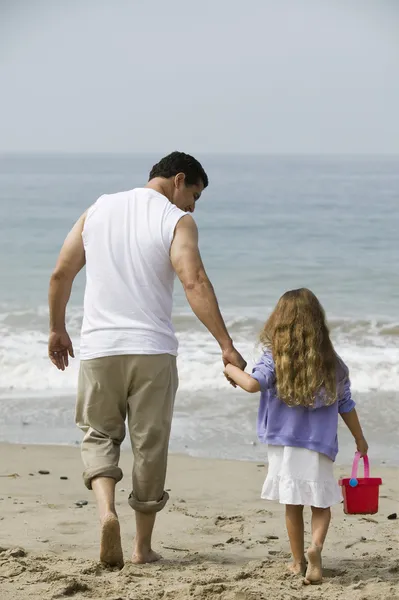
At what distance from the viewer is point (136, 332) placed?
3346 millimetres

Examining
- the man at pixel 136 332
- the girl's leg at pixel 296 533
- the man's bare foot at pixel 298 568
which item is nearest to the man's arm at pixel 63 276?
the man at pixel 136 332

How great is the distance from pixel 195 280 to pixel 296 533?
1.00 metres

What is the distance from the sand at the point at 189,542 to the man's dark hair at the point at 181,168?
152 cm

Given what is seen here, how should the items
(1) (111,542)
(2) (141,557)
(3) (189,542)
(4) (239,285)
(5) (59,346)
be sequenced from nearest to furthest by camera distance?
(1) (111,542) → (2) (141,557) → (5) (59,346) → (3) (189,542) → (4) (239,285)

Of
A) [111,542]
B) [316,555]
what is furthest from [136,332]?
[316,555]

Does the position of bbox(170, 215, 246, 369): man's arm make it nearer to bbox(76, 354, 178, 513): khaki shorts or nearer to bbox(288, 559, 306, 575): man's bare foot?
bbox(76, 354, 178, 513): khaki shorts

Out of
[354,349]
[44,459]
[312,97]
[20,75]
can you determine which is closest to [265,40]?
[312,97]

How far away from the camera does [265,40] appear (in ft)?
154

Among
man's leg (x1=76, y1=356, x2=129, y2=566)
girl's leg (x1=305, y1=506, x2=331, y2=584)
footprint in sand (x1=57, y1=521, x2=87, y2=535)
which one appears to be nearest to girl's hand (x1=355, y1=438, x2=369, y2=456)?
girl's leg (x1=305, y1=506, x2=331, y2=584)

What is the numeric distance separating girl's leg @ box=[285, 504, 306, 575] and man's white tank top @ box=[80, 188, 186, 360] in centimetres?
74

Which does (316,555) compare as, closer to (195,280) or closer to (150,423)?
(150,423)

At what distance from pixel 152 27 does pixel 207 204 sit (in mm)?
24741

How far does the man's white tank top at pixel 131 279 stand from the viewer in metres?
3.35

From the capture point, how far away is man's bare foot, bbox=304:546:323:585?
126 inches
